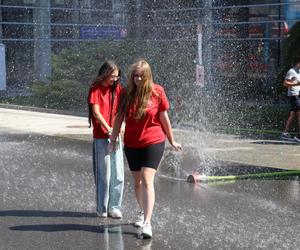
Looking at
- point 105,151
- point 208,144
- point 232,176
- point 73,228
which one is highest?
point 105,151

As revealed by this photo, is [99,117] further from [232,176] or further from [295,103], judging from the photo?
[295,103]

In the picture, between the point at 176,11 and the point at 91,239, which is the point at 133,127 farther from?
the point at 176,11

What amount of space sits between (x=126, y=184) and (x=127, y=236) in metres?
3.03

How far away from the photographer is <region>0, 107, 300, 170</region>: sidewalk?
1233cm

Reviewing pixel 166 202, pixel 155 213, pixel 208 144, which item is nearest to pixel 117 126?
pixel 155 213

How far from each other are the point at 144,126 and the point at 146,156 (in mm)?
302

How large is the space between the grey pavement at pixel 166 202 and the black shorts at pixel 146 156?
0.69 metres

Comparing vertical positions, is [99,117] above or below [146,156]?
above

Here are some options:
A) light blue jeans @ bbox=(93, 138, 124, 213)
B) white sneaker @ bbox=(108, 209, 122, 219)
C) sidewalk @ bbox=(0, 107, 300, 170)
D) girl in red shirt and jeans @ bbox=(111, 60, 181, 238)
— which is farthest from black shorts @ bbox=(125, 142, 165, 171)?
sidewalk @ bbox=(0, 107, 300, 170)

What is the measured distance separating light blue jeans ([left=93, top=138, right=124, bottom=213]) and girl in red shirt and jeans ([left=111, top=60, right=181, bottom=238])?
0.63 m

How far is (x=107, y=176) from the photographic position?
7852 millimetres

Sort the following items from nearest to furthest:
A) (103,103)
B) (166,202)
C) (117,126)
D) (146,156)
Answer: (146,156) → (117,126) → (103,103) → (166,202)

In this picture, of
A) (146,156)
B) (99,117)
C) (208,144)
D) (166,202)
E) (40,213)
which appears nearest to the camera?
(146,156)

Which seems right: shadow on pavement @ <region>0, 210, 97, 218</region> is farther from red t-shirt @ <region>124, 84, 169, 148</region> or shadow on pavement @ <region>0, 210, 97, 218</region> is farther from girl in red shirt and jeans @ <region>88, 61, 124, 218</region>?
red t-shirt @ <region>124, 84, 169, 148</region>
